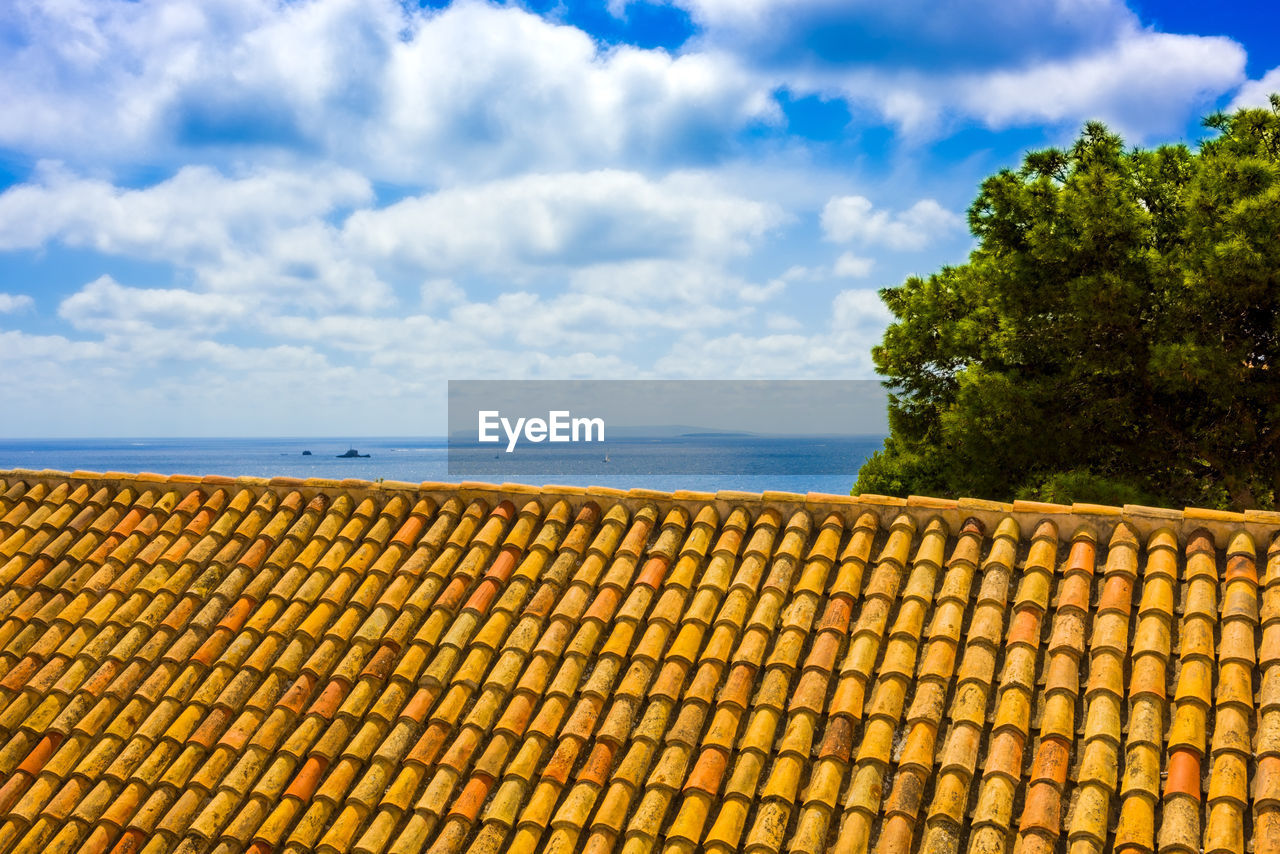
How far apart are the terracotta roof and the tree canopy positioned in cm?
1148

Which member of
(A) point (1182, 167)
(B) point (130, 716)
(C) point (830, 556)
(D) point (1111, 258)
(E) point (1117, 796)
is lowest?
(B) point (130, 716)

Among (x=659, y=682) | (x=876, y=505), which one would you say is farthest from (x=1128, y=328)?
(x=659, y=682)

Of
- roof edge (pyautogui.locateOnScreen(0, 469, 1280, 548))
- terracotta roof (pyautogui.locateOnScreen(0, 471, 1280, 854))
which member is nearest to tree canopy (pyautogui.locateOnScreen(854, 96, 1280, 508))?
roof edge (pyautogui.locateOnScreen(0, 469, 1280, 548))

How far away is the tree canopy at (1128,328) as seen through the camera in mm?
15625

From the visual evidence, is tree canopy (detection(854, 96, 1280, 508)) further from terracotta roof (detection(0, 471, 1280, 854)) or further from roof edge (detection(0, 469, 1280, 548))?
terracotta roof (detection(0, 471, 1280, 854))

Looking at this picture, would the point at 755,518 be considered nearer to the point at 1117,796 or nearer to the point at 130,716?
the point at 1117,796

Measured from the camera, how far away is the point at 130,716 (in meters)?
6.18

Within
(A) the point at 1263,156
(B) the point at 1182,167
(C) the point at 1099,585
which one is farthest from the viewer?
(B) the point at 1182,167

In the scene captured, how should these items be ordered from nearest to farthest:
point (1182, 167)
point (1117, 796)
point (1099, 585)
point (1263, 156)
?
point (1117, 796)
point (1099, 585)
point (1263, 156)
point (1182, 167)

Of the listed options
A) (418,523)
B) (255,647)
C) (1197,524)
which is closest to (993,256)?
(1197,524)

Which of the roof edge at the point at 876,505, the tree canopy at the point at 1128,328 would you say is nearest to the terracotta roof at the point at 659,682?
the roof edge at the point at 876,505

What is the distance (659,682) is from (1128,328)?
14676 millimetres

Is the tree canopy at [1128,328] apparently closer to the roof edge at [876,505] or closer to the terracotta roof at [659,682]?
the roof edge at [876,505]

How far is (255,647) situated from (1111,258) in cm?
1567
